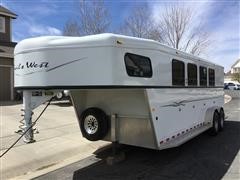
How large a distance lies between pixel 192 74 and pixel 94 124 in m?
3.10

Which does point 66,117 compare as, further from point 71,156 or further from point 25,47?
point 25,47

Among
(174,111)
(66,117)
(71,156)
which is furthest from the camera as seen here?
(66,117)

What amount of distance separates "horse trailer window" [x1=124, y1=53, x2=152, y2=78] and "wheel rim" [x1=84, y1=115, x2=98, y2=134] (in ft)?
6.14

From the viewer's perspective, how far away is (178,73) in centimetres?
757

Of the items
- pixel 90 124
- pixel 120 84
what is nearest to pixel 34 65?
pixel 120 84

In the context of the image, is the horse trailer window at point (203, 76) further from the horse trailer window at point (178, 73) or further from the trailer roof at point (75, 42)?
the trailer roof at point (75, 42)

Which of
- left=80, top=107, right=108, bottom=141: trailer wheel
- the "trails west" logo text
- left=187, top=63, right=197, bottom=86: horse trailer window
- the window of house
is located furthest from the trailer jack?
the window of house

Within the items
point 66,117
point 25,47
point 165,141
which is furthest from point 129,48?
point 66,117

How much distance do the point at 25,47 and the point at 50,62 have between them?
1.93ft

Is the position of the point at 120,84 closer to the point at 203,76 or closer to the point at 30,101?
the point at 30,101

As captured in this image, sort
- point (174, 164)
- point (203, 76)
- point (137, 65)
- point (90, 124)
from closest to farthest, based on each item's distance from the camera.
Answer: point (137, 65)
point (174, 164)
point (90, 124)
point (203, 76)

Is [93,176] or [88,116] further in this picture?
[88,116]

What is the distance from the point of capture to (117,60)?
536 centimetres

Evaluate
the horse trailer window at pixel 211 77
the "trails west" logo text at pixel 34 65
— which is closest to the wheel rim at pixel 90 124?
the "trails west" logo text at pixel 34 65
